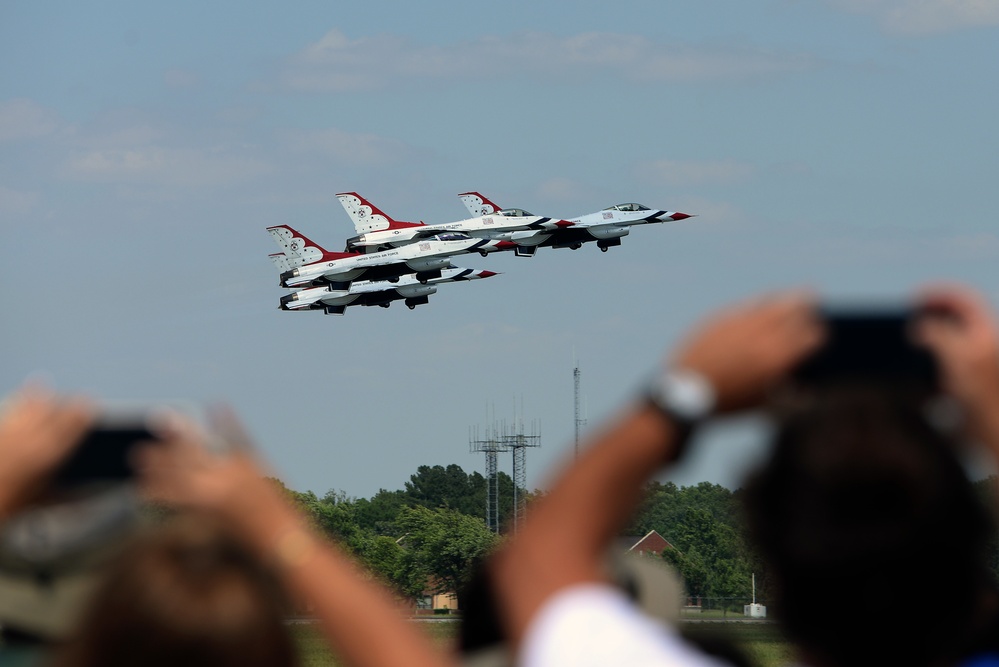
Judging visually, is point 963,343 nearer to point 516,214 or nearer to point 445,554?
point 516,214

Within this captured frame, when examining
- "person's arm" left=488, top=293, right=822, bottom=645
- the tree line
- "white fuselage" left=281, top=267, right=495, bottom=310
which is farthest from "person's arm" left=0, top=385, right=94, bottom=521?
the tree line

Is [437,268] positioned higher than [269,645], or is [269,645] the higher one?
[437,268]

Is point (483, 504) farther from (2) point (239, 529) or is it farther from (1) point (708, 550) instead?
(2) point (239, 529)

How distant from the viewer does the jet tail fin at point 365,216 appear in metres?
85.6

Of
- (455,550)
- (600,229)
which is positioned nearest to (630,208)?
(600,229)

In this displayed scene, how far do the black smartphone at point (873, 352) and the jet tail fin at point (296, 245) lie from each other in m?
85.3

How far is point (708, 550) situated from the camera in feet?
441

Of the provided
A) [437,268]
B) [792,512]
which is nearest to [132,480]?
[792,512]

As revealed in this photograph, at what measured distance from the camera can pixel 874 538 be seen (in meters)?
2.32

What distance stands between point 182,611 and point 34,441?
2.35 ft

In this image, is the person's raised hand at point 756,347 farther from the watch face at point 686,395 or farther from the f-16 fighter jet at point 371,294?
the f-16 fighter jet at point 371,294

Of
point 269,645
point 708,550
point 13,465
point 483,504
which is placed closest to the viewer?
point 269,645

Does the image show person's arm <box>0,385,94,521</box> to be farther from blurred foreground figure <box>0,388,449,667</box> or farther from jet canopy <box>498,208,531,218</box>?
jet canopy <box>498,208,531,218</box>

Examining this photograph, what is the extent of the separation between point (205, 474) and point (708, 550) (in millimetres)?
134200
